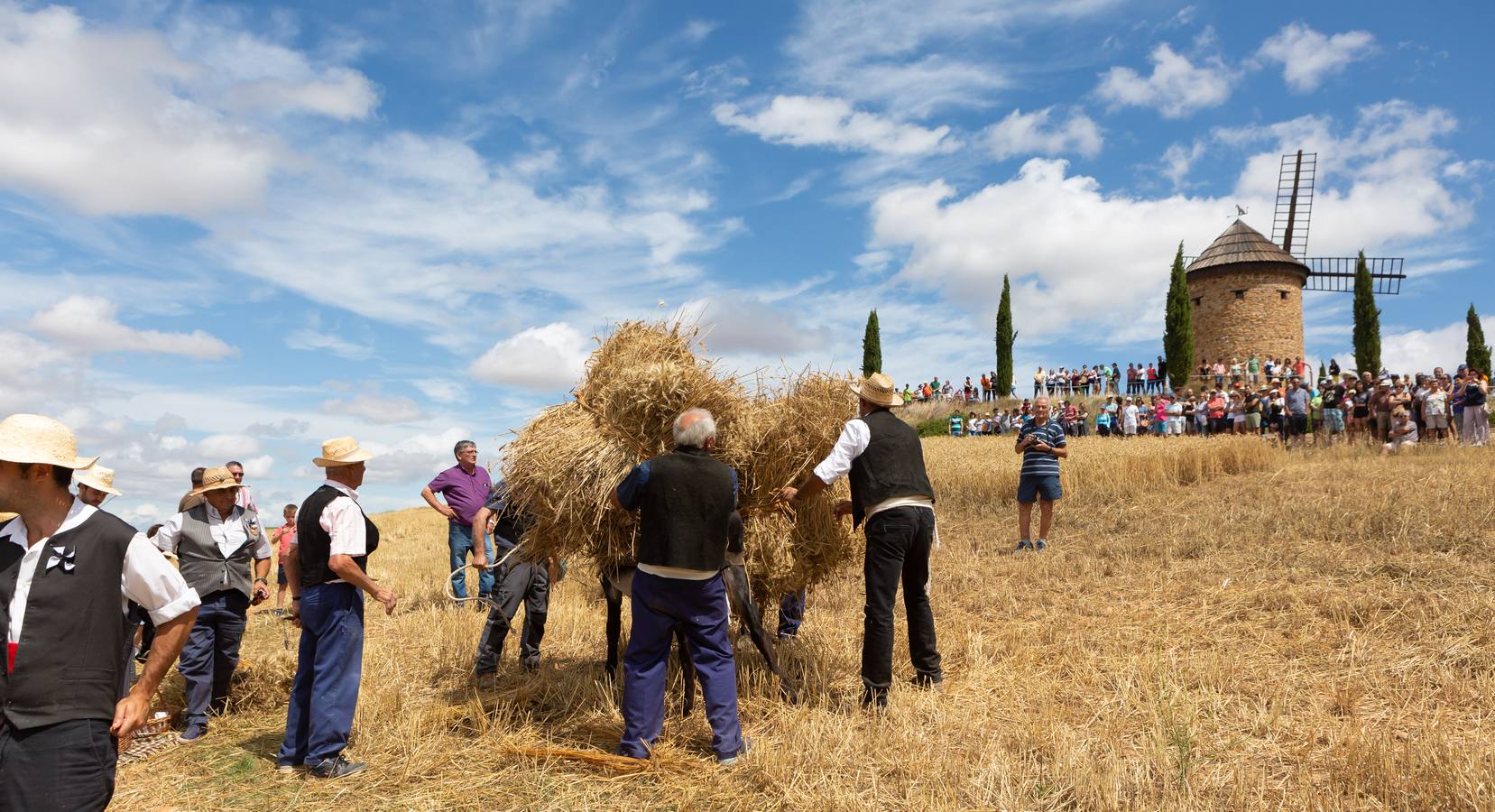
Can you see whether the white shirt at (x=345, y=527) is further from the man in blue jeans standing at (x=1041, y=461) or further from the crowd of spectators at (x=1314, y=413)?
the crowd of spectators at (x=1314, y=413)

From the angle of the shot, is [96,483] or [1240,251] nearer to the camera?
[96,483]

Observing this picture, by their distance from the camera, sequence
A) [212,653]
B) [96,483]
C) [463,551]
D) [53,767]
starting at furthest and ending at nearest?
1. [463,551]
2. [212,653]
3. [96,483]
4. [53,767]

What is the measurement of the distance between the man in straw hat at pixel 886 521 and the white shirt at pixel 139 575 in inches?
146

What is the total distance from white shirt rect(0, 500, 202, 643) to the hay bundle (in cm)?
281

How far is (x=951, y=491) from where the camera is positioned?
16.9 m

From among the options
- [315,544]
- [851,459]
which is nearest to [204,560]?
[315,544]

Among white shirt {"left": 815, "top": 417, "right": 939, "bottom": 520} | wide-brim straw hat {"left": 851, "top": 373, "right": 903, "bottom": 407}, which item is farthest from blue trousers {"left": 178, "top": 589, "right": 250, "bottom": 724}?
wide-brim straw hat {"left": 851, "top": 373, "right": 903, "bottom": 407}

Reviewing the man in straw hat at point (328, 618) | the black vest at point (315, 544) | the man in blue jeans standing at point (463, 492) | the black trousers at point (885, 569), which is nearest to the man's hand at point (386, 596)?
the man in straw hat at point (328, 618)

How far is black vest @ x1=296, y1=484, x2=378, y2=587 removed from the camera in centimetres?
522

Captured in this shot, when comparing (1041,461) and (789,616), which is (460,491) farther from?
(1041,461)

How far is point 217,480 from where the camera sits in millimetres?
6590

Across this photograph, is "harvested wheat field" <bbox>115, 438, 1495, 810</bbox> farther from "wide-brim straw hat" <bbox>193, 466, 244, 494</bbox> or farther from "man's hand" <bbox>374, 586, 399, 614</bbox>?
"wide-brim straw hat" <bbox>193, 466, 244, 494</bbox>

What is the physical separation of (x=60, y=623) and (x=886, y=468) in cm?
447

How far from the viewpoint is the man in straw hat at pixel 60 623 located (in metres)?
2.86
